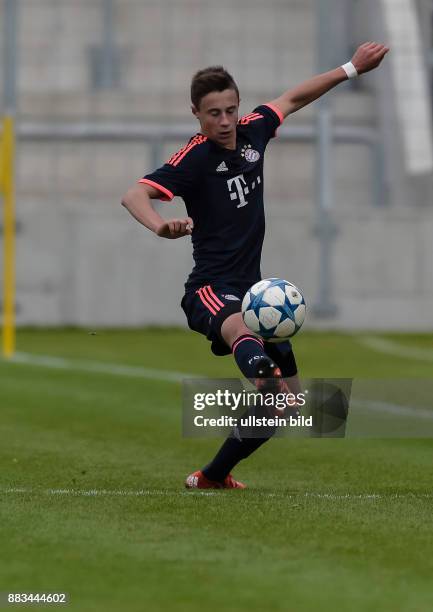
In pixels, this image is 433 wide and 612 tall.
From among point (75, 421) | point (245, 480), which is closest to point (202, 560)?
point (245, 480)

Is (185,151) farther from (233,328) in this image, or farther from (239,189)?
(233,328)

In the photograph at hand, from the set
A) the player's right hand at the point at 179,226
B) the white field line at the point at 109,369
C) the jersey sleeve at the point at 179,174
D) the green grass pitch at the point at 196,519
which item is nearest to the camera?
the green grass pitch at the point at 196,519

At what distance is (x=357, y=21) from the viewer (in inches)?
1422

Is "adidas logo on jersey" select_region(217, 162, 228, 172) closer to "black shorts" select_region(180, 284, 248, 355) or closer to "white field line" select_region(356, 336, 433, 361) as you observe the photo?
"black shorts" select_region(180, 284, 248, 355)

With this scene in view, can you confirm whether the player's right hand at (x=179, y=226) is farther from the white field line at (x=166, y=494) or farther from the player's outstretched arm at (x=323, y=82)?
the player's outstretched arm at (x=323, y=82)

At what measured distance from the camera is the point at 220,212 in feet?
24.3

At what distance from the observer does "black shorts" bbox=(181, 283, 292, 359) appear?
23.6 ft

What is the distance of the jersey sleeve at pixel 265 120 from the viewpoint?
772 cm

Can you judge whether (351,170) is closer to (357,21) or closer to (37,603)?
(357,21)

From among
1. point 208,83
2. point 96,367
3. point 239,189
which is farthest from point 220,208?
point 96,367

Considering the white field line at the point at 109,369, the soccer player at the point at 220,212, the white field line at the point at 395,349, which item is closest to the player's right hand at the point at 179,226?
the soccer player at the point at 220,212

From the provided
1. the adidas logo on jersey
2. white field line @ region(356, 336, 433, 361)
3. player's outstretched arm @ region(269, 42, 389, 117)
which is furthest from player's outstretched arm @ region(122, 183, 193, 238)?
white field line @ region(356, 336, 433, 361)

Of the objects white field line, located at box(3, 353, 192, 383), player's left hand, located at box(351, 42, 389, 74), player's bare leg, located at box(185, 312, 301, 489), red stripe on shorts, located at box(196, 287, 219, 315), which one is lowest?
white field line, located at box(3, 353, 192, 383)

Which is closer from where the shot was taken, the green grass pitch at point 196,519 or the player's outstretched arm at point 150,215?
the green grass pitch at point 196,519
